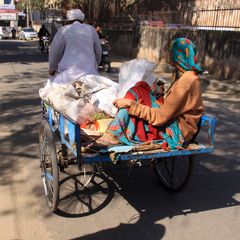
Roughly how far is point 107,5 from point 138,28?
6232 millimetres

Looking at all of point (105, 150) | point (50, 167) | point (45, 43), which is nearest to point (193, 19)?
point (45, 43)

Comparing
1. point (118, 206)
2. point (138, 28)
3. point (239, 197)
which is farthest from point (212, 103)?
point (138, 28)

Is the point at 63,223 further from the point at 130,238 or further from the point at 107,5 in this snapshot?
the point at 107,5

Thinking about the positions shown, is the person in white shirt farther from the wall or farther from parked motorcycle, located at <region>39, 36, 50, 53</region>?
parked motorcycle, located at <region>39, 36, 50, 53</region>

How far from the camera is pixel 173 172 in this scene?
15.0ft

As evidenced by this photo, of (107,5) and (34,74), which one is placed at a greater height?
(107,5)

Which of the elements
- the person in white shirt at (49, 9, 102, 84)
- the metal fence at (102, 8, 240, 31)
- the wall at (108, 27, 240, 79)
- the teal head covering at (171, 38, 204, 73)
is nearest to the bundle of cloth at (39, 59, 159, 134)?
the person in white shirt at (49, 9, 102, 84)

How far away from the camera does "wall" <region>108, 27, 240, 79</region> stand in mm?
12665

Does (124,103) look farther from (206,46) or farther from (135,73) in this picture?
(206,46)

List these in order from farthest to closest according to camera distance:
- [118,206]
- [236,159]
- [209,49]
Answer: [209,49] < [236,159] < [118,206]

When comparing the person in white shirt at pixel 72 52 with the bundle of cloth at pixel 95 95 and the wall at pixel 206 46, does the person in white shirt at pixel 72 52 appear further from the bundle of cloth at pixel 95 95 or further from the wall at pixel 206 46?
the wall at pixel 206 46

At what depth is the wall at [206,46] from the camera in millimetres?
12665

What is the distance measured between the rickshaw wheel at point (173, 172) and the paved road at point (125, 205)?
103 millimetres

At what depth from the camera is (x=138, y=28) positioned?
20.7 meters
